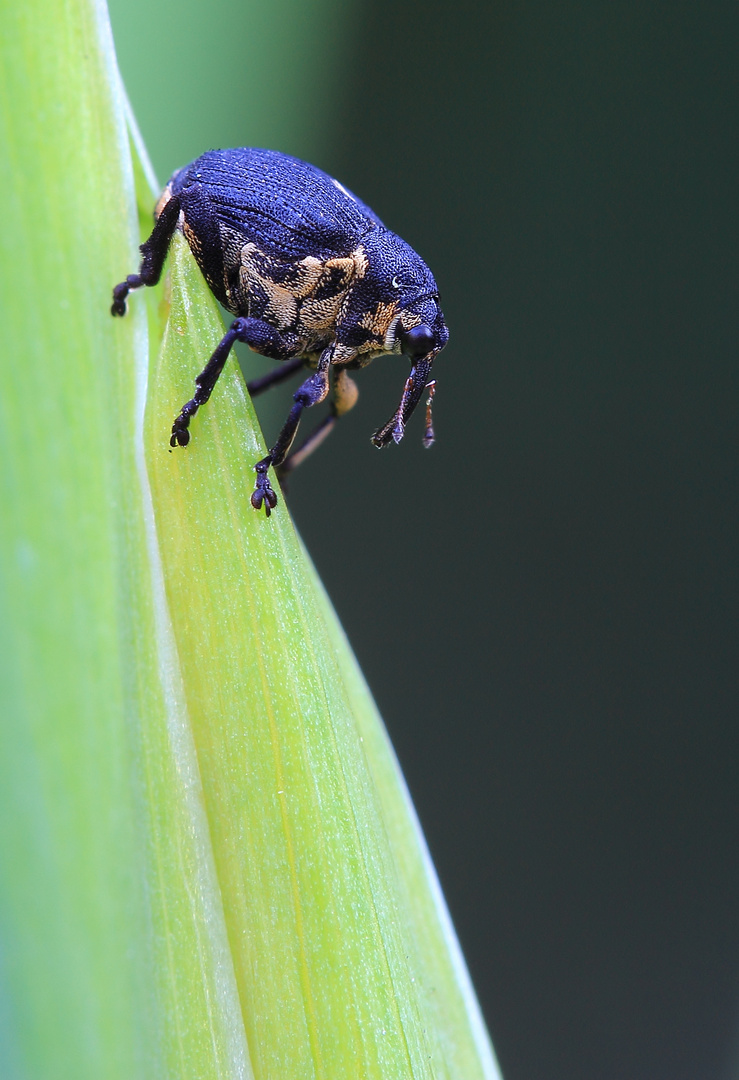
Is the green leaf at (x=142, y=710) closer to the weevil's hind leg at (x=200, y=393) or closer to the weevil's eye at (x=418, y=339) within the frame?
the weevil's hind leg at (x=200, y=393)

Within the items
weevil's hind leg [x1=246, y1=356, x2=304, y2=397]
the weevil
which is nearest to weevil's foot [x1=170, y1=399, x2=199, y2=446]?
the weevil

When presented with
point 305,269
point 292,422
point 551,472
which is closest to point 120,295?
point 292,422

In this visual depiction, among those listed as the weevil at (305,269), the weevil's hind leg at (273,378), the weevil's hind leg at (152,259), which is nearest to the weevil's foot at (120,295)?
the weevil's hind leg at (152,259)

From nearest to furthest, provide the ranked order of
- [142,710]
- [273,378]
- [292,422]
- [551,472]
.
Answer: [142,710] < [292,422] < [273,378] < [551,472]

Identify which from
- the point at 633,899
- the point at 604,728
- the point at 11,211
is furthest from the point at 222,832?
the point at 633,899

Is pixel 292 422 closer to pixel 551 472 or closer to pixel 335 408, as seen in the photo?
pixel 335 408

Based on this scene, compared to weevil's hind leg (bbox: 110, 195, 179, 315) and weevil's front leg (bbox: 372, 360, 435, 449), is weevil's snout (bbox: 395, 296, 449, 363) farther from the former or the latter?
weevil's hind leg (bbox: 110, 195, 179, 315)

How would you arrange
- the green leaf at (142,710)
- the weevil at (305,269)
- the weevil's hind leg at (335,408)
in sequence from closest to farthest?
the green leaf at (142,710) → the weevil at (305,269) → the weevil's hind leg at (335,408)

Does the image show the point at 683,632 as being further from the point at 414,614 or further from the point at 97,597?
the point at 97,597

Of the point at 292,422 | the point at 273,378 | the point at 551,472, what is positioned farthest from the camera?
the point at 551,472
